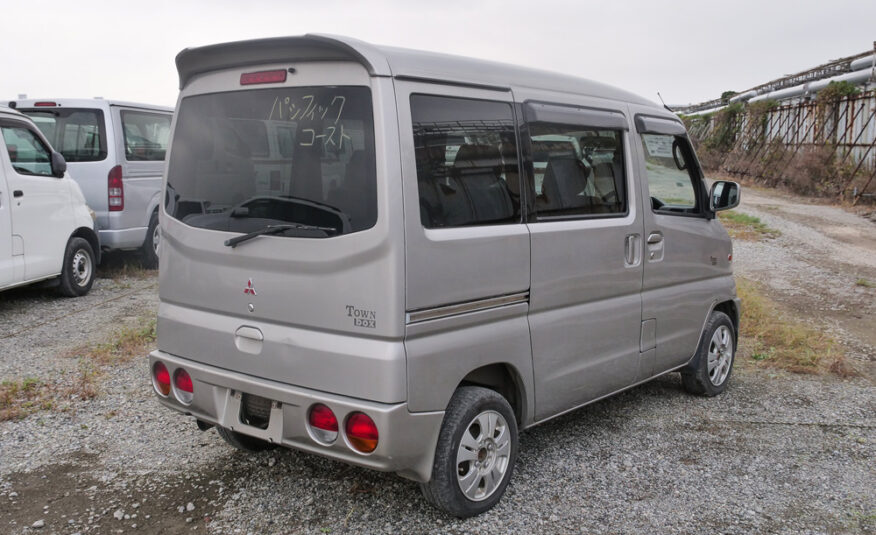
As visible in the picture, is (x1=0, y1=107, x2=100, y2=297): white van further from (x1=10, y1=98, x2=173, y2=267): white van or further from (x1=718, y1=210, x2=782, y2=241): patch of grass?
(x1=718, y1=210, x2=782, y2=241): patch of grass

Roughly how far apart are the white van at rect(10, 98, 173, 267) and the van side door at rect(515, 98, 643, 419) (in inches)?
272

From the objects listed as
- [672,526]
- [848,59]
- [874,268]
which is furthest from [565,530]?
[848,59]

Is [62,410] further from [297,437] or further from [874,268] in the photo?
[874,268]

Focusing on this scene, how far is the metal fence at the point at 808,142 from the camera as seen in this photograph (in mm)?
21062

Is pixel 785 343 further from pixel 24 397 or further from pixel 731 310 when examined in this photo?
pixel 24 397

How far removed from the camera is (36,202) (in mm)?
7992

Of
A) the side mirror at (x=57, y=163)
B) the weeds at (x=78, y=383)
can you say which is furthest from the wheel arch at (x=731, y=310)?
the side mirror at (x=57, y=163)

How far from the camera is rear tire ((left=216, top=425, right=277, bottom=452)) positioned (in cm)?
430

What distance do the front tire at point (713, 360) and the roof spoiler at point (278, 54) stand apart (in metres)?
3.44

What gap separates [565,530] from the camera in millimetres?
3650

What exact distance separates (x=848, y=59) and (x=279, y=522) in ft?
86.8

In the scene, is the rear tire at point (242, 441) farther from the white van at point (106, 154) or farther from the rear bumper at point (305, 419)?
the white van at point (106, 154)

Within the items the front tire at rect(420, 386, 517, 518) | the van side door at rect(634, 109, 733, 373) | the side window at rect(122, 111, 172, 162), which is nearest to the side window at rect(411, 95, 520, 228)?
the front tire at rect(420, 386, 517, 518)

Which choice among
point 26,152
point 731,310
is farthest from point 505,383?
point 26,152
